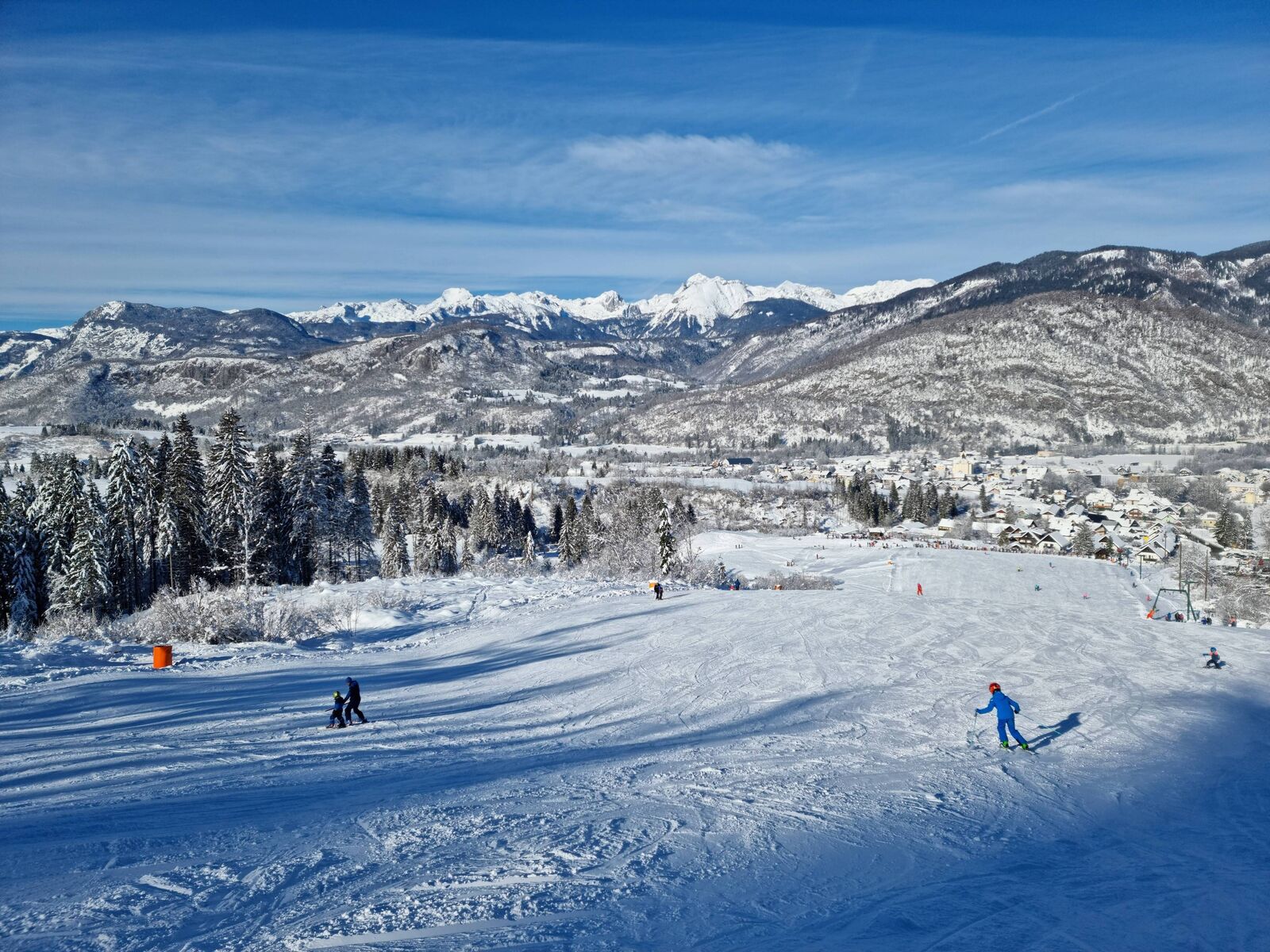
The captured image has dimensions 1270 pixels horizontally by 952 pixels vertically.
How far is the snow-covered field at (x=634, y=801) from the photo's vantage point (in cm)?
611

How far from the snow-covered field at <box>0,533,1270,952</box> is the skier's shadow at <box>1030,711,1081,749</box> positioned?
0.41ft

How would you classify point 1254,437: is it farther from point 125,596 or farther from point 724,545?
point 125,596

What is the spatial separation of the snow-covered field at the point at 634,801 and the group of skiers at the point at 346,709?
0.94 feet

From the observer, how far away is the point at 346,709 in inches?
516

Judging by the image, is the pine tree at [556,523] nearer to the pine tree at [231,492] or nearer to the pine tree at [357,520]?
the pine tree at [357,520]

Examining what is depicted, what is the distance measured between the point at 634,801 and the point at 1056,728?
360 inches

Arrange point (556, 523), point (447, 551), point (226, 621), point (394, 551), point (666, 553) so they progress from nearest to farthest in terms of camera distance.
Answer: point (226, 621), point (666, 553), point (394, 551), point (447, 551), point (556, 523)

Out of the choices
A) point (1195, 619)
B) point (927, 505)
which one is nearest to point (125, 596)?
point (1195, 619)

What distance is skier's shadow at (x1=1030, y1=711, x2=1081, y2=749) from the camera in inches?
506

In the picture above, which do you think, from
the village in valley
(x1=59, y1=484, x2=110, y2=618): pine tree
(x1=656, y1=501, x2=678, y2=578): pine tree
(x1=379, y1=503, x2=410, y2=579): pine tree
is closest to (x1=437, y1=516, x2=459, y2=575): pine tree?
(x1=379, y1=503, x2=410, y2=579): pine tree

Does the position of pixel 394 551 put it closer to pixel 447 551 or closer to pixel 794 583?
pixel 447 551

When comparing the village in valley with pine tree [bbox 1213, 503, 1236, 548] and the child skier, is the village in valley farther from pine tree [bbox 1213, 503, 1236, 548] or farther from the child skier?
the child skier

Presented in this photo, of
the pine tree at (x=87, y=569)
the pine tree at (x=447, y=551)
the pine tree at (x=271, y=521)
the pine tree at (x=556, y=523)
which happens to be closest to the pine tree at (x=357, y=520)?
the pine tree at (x=447, y=551)

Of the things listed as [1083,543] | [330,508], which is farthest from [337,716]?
[1083,543]
